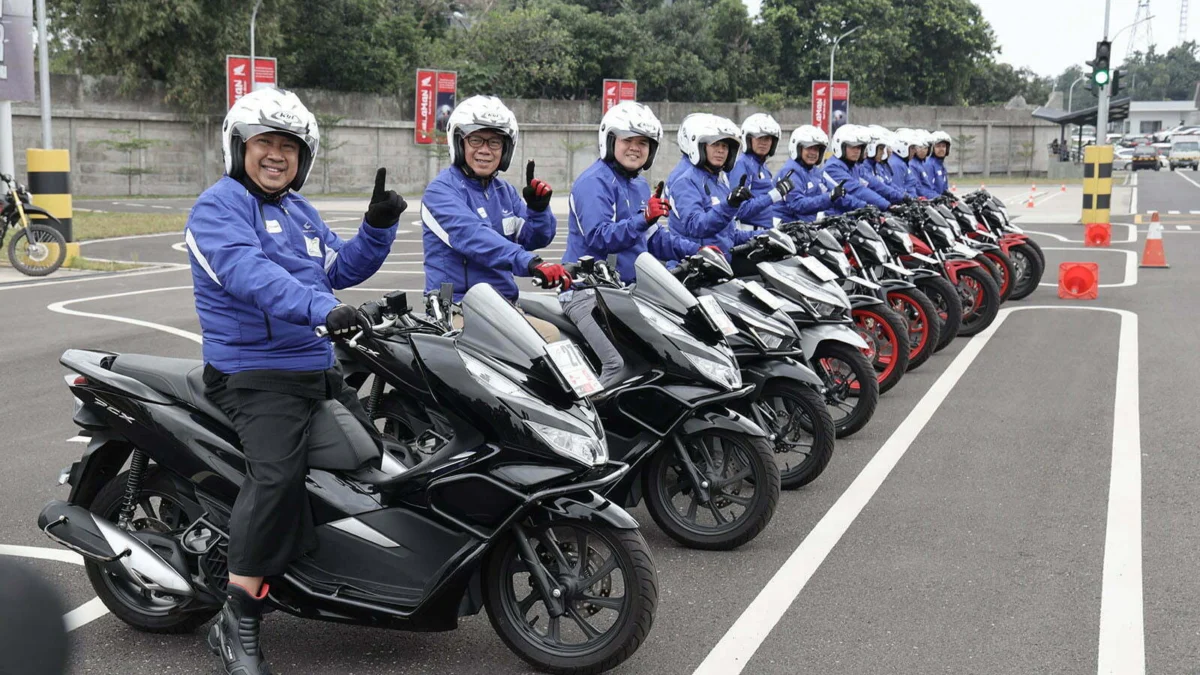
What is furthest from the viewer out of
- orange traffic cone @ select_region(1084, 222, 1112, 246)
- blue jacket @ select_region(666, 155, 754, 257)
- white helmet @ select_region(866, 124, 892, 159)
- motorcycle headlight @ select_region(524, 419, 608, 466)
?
orange traffic cone @ select_region(1084, 222, 1112, 246)

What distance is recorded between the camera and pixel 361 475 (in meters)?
4.27

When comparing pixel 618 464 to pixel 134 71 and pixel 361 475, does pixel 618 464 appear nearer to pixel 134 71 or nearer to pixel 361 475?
pixel 361 475

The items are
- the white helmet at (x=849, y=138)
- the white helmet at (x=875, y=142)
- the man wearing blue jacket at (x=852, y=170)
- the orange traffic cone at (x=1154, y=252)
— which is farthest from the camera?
the orange traffic cone at (x=1154, y=252)

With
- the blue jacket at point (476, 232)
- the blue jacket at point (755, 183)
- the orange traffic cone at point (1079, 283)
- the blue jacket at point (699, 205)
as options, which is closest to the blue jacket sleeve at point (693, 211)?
the blue jacket at point (699, 205)

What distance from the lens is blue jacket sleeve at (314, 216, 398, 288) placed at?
15.2 ft

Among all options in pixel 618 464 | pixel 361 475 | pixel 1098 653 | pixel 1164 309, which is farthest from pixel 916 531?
pixel 1164 309

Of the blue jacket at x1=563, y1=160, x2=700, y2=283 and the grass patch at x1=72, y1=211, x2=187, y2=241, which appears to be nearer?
the blue jacket at x1=563, y1=160, x2=700, y2=283

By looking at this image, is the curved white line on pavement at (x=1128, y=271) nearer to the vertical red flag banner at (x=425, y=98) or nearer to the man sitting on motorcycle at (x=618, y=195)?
the man sitting on motorcycle at (x=618, y=195)

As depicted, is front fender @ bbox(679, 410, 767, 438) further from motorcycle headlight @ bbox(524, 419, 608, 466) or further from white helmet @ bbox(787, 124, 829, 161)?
white helmet @ bbox(787, 124, 829, 161)

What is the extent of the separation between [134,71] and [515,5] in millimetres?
29041

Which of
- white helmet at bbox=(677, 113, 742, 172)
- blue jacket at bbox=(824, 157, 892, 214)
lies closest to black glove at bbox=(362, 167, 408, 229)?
white helmet at bbox=(677, 113, 742, 172)

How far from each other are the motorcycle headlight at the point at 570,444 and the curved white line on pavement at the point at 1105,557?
0.85 m

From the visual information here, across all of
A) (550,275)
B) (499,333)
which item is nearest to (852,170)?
(550,275)

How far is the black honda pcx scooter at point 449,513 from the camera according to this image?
13.6 ft
